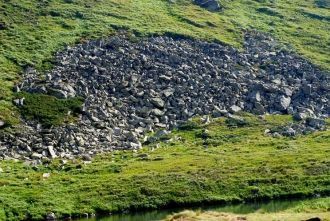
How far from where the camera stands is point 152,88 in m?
101

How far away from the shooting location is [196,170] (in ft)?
242

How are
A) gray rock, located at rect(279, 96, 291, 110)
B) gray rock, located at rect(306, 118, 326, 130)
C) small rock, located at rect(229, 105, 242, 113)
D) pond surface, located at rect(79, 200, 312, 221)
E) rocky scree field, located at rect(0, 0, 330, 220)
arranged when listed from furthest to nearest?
1. gray rock, located at rect(279, 96, 291, 110)
2. small rock, located at rect(229, 105, 242, 113)
3. gray rock, located at rect(306, 118, 326, 130)
4. rocky scree field, located at rect(0, 0, 330, 220)
5. pond surface, located at rect(79, 200, 312, 221)

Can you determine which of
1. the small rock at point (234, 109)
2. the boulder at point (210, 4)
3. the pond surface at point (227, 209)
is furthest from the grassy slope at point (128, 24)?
the pond surface at point (227, 209)

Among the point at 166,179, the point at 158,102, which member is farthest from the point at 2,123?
the point at 166,179

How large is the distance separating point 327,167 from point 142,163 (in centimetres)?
2327

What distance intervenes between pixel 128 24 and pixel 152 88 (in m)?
37.1

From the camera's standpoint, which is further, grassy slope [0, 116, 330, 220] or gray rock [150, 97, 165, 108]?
gray rock [150, 97, 165, 108]

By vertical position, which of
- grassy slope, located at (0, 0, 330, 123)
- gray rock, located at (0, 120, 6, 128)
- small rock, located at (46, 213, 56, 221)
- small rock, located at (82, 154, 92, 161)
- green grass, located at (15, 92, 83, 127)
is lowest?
small rock, located at (46, 213, 56, 221)

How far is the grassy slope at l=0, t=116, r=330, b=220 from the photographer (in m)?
65.6

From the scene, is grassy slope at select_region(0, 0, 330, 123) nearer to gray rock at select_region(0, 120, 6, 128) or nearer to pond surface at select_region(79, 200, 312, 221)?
gray rock at select_region(0, 120, 6, 128)

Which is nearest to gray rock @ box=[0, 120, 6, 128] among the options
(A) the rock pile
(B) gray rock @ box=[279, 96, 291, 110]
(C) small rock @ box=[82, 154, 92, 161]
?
(A) the rock pile

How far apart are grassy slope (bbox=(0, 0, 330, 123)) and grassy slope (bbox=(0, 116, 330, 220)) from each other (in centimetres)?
2518

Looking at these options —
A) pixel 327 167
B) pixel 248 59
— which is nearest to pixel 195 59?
pixel 248 59

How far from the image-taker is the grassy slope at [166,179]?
65.6 meters
